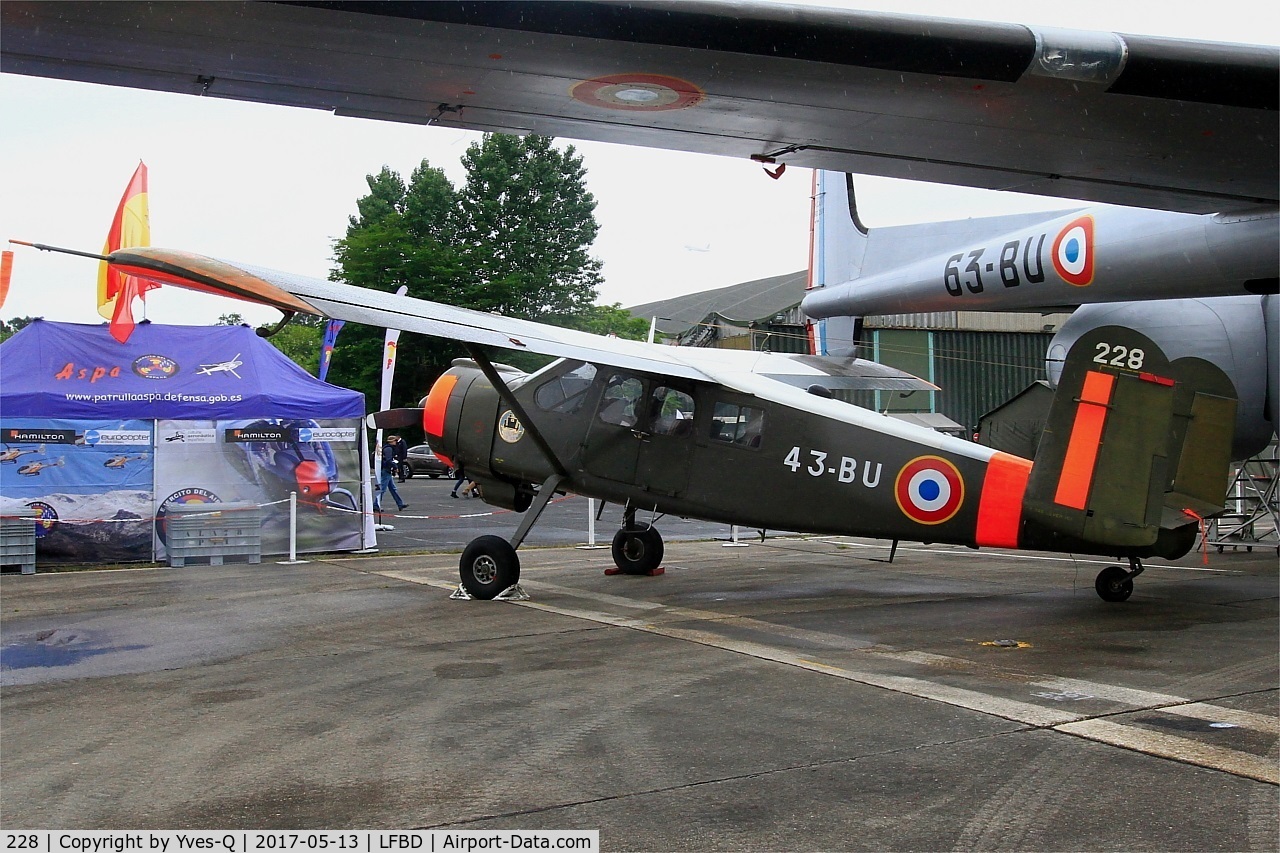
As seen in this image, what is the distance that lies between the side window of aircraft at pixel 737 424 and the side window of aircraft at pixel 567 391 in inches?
60.9

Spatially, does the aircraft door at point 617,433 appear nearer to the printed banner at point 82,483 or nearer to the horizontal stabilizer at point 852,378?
the horizontal stabilizer at point 852,378

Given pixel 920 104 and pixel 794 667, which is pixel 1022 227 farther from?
pixel 794 667

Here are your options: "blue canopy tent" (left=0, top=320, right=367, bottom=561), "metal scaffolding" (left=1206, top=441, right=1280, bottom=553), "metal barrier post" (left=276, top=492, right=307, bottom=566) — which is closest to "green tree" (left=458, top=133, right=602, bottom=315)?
"blue canopy tent" (left=0, top=320, right=367, bottom=561)

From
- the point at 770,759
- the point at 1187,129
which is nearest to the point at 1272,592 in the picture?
the point at 1187,129

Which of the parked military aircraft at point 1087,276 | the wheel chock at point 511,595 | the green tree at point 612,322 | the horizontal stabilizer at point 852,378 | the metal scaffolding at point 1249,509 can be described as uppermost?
the green tree at point 612,322

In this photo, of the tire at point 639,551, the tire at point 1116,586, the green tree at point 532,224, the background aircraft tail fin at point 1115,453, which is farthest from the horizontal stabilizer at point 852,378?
the green tree at point 532,224

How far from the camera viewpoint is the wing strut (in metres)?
10.1

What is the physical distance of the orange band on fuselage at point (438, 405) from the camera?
39.3ft

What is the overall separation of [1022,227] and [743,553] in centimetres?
644

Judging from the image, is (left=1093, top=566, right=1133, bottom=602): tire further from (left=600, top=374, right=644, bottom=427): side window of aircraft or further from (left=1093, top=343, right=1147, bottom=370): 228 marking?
(left=600, top=374, right=644, bottom=427): side window of aircraft

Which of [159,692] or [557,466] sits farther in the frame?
[557,466]

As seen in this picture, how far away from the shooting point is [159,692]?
22.0 ft

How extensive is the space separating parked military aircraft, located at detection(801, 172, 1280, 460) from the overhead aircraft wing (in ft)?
6.20

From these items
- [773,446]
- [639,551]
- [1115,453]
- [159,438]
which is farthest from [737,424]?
[159,438]
